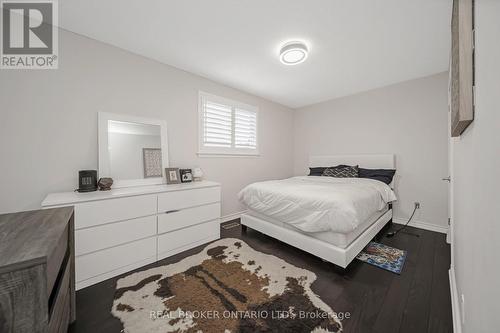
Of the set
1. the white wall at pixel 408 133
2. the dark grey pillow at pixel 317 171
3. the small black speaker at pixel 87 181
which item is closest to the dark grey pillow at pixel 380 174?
the white wall at pixel 408 133

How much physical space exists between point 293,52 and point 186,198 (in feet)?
7.06

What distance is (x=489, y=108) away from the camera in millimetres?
573

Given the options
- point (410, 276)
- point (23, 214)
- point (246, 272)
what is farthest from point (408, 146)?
point (23, 214)

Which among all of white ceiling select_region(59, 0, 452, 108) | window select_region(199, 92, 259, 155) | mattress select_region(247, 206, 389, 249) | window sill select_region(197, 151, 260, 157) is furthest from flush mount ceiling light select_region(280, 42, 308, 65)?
mattress select_region(247, 206, 389, 249)

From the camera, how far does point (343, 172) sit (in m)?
3.39

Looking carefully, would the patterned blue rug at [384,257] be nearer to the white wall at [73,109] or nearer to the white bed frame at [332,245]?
the white bed frame at [332,245]

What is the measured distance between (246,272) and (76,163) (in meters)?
2.11

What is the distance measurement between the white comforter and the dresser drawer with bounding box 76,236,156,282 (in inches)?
52.0

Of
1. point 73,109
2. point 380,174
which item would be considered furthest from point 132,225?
point 380,174

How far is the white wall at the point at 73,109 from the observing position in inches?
66.3

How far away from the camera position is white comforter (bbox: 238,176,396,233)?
5.72ft

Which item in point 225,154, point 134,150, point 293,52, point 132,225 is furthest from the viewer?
point 225,154

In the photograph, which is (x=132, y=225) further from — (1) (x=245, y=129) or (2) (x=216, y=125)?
(1) (x=245, y=129)

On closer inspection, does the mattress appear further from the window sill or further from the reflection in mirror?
the reflection in mirror
